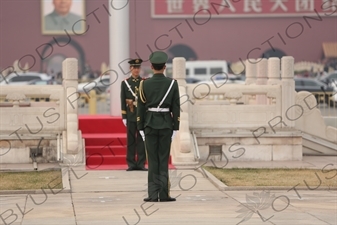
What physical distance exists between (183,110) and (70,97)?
78.3 inches

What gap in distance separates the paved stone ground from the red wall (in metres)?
31.9

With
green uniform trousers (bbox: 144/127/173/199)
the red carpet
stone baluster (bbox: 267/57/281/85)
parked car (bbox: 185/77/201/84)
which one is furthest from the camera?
parked car (bbox: 185/77/201/84)

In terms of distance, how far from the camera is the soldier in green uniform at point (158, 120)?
1128 centimetres

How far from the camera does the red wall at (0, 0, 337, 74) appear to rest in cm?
4531

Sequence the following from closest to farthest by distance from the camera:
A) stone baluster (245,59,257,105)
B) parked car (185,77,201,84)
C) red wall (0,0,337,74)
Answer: stone baluster (245,59,257,105), parked car (185,77,201,84), red wall (0,0,337,74)

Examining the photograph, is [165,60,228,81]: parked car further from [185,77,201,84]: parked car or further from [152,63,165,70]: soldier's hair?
[152,63,165,70]: soldier's hair

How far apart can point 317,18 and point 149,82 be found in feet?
120

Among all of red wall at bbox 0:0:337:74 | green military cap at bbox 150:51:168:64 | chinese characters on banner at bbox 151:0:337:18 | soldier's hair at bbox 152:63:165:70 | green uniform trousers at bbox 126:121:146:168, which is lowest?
green uniform trousers at bbox 126:121:146:168

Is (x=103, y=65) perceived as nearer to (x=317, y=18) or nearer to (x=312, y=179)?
(x=317, y=18)

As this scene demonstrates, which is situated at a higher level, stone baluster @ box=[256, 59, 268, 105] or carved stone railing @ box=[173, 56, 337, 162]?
stone baluster @ box=[256, 59, 268, 105]

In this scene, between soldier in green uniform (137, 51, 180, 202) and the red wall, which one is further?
the red wall

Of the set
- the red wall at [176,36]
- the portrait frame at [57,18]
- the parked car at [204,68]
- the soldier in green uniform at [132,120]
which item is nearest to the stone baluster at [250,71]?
the soldier in green uniform at [132,120]

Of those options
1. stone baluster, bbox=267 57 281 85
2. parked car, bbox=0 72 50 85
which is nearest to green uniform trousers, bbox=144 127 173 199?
stone baluster, bbox=267 57 281 85

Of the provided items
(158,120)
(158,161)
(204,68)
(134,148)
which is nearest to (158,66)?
(158,120)
